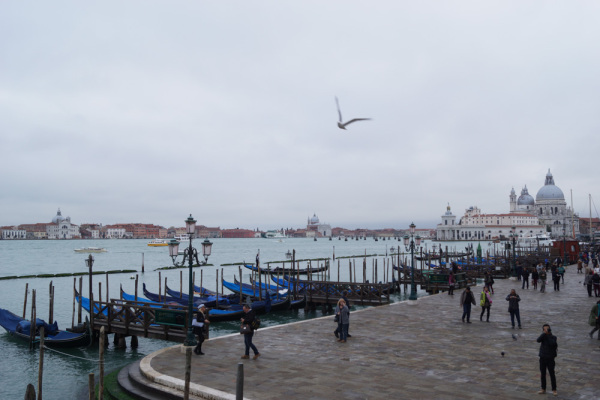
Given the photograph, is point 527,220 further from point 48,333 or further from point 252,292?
point 48,333

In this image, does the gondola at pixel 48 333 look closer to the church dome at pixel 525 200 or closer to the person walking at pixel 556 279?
the person walking at pixel 556 279

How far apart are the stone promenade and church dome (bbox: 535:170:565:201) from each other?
187 metres

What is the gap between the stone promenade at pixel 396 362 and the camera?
8.05 metres

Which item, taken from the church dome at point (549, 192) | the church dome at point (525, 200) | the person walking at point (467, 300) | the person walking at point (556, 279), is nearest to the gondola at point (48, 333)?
the person walking at point (467, 300)

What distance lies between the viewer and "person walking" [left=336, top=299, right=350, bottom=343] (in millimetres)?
11734

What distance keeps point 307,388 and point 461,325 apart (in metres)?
7.42

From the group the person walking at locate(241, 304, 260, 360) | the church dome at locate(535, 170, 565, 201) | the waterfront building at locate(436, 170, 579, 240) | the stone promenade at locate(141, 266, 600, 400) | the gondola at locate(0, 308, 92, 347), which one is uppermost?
the church dome at locate(535, 170, 565, 201)

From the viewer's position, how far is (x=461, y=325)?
1416cm

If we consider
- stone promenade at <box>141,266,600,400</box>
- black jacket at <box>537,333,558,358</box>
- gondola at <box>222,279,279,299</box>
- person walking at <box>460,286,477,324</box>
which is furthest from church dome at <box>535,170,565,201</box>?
black jacket at <box>537,333,558,358</box>

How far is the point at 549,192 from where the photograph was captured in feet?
604

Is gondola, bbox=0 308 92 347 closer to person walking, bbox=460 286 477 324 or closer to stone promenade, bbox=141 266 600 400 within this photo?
stone promenade, bbox=141 266 600 400

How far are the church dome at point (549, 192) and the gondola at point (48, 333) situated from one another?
633 ft

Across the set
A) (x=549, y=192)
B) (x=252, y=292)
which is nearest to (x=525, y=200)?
(x=549, y=192)

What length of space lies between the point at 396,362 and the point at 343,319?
216 centimetres
